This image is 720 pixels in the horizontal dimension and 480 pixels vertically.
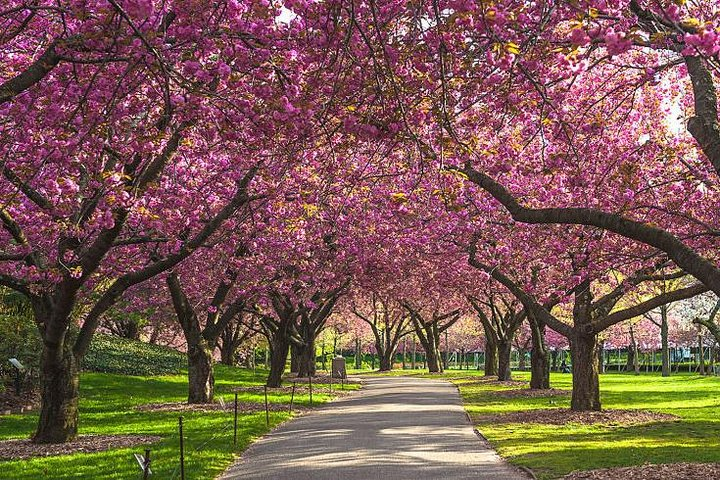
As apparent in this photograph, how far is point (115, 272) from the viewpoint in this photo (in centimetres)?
1694

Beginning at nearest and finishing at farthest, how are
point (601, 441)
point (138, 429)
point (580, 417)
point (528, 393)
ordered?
point (601, 441) < point (138, 429) < point (580, 417) < point (528, 393)

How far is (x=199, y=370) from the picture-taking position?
74.8 feet

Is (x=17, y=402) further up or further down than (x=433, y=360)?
further down

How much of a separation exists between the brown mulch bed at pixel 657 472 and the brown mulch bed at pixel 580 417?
6.97m

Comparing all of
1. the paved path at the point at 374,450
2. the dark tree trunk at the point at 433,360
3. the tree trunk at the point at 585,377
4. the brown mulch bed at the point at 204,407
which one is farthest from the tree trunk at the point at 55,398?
the dark tree trunk at the point at 433,360

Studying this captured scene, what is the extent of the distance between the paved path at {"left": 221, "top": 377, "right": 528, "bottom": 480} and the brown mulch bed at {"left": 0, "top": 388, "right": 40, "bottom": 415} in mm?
8580

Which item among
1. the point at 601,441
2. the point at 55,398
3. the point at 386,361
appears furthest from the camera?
the point at 386,361

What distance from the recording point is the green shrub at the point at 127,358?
3362cm

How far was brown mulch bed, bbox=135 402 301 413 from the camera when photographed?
21.2m

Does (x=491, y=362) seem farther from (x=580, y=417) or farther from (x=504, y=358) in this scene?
(x=580, y=417)

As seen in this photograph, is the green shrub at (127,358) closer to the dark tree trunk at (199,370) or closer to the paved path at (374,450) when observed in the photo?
the dark tree trunk at (199,370)

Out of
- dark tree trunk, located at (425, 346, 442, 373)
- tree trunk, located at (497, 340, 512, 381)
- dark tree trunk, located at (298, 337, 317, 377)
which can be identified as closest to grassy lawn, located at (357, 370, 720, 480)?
tree trunk, located at (497, 340, 512, 381)

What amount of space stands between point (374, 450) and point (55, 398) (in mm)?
6199

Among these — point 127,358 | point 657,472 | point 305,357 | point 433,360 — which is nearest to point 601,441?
point 657,472
